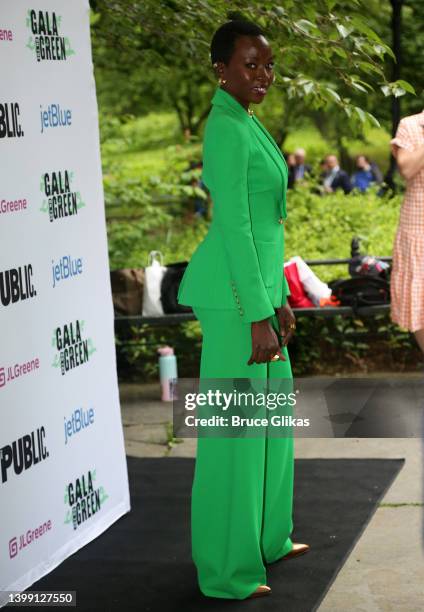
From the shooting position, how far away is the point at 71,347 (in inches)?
234

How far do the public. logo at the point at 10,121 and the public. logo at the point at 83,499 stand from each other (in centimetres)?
178

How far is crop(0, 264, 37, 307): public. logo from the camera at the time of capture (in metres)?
5.27

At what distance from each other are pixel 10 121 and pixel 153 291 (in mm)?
4282

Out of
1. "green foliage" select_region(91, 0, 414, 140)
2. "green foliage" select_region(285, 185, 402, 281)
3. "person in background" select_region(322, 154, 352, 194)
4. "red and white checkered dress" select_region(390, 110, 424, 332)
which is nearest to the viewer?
"green foliage" select_region(91, 0, 414, 140)

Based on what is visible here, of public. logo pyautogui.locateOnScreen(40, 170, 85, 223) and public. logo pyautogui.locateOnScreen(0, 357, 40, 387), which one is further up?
public. logo pyautogui.locateOnScreen(40, 170, 85, 223)

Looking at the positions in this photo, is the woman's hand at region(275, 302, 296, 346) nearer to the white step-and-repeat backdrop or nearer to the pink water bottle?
the white step-and-repeat backdrop

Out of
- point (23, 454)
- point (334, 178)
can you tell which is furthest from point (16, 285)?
point (334, 178)

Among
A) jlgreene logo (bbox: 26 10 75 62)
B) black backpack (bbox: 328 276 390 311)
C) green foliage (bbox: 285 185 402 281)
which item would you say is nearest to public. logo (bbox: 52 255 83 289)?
jlgreene logo (bbox: 26 10 75 62)

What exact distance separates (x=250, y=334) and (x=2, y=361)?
3.69ft

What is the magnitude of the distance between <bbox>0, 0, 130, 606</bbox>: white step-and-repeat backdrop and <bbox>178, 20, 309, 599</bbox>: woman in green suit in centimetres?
80

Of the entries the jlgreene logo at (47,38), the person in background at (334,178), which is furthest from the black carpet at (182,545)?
the person in background at (334,178)

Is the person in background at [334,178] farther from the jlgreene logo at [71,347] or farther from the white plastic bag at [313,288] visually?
the jlgreene logo at [71,347]

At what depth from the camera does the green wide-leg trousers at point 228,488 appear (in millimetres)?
5090

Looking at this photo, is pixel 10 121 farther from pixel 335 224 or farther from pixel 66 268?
pixel 335 224
